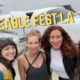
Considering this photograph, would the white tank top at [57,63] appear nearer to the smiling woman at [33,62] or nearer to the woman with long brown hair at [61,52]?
the woman with long brown hair at [61,52]

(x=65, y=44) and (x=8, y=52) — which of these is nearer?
(x=8, y=52)

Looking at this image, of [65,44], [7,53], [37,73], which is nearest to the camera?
[7,53]

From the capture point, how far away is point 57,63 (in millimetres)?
2100

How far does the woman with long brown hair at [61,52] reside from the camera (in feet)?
6.68

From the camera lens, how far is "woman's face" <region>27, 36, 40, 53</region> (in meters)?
1.99

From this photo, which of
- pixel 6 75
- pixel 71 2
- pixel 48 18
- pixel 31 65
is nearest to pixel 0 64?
pixel 6 75

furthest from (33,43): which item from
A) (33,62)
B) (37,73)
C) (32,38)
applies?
(37,73)

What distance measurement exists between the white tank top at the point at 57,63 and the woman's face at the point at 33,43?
209 mm

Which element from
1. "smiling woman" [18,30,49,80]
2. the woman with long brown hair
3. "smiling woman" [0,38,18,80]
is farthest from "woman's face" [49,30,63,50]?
"smiling woman" [0,38,18,80]

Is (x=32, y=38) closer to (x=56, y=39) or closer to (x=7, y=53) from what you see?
(x=56, y=39)

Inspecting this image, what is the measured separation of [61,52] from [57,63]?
0.38 feet

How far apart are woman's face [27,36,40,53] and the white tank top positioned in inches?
8.2

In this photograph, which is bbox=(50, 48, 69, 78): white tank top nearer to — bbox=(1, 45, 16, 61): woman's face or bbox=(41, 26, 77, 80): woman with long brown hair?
bbox=(41, 26, 77, 80): woman with long brown hair

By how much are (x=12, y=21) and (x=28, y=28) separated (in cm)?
58
